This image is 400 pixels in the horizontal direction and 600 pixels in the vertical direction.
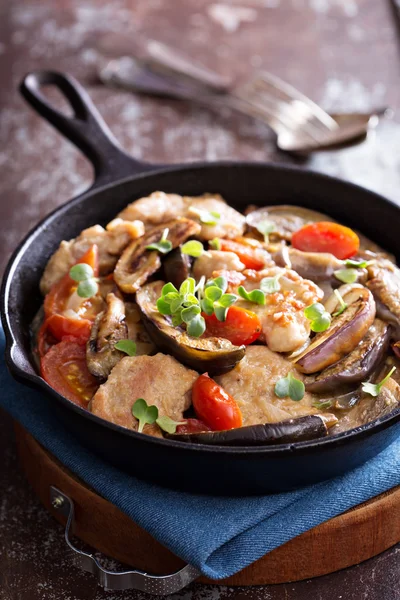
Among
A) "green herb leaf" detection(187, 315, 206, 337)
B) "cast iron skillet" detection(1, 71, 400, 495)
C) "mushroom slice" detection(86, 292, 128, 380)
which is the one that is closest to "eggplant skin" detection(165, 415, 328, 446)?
"cast iron skillet" detection(1, 71, 400, 495)

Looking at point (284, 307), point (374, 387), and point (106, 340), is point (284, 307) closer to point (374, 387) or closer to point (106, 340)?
point (374, 387)

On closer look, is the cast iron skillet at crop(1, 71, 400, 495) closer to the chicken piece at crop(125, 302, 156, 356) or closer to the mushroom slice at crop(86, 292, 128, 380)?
the mushroom slice at crop(86, 292, 128, 380)

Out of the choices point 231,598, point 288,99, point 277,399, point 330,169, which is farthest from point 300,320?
point 288,99

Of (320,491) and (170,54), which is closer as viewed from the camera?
(320,491)

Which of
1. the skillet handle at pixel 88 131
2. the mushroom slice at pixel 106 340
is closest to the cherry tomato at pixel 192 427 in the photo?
the mushroom slice at pixel 106 340

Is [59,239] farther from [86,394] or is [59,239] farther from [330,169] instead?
[330,169]

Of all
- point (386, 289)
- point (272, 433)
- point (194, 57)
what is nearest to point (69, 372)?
point (272, 433)
